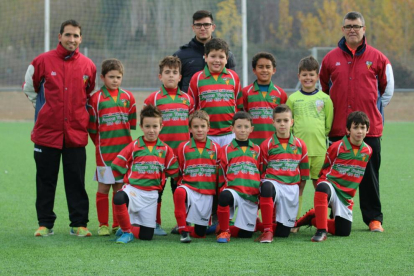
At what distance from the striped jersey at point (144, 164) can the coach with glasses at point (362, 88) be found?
1.46 meters

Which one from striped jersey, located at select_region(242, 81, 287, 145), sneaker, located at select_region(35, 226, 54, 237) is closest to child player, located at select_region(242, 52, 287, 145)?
striped jersey, located at select_region(242, 81, 287, 145)

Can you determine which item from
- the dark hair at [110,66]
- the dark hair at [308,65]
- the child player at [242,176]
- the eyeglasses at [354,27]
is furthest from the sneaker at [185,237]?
the eyeglasses at [354,27]

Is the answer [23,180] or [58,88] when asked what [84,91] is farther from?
[23,180]

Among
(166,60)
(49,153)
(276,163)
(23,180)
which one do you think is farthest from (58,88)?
(23,180)

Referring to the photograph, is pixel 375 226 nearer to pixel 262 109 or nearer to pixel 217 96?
pixel 262 109

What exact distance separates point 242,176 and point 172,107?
811 millimetres

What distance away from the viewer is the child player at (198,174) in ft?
16.3

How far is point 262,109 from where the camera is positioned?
532 centimetres

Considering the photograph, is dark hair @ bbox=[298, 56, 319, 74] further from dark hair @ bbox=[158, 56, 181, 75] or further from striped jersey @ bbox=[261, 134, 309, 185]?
dark hair @ bbox=[158, 56, 181, 75]

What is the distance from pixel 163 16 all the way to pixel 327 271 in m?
15.7

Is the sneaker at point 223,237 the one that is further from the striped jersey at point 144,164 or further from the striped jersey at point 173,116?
the striped jersey at point 173,116

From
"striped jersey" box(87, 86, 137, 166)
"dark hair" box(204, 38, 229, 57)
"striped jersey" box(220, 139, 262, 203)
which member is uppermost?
"dark hair" box(204, 38, 229, 57)

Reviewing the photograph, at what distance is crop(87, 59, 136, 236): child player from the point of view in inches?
203

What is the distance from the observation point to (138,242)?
478cm
